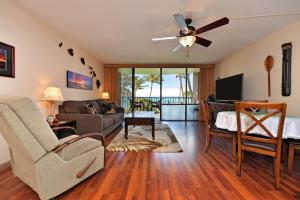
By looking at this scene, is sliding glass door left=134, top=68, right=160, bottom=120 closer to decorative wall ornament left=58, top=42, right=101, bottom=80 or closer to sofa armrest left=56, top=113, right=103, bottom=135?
decorative wall ornament left=58, top=42, right=101, bottom=80

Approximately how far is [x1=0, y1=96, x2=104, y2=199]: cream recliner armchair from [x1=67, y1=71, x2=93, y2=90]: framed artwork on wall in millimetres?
2750

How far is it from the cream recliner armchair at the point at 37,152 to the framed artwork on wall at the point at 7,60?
1220 millimetres

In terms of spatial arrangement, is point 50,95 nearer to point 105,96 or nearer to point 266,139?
point 266,139

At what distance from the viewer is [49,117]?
319 cm

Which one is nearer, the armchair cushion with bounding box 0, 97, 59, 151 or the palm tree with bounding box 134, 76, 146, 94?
the armchair cushion with bounding box 0, 97, 59, 151

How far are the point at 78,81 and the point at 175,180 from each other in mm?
3836

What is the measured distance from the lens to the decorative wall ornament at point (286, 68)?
10.9ft

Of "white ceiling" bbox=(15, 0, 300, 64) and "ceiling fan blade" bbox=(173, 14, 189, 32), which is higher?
"white ceiling" bbox=(15, 0, 300, 64)

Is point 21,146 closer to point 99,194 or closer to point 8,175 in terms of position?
point 99,194

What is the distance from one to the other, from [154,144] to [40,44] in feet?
9.37

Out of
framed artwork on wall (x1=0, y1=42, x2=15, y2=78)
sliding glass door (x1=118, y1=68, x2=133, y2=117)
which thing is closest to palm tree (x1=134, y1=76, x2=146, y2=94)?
sliding glass door (x1=118, y1=68, x2=133, y2=117)

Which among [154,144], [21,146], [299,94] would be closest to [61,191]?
[21,146]

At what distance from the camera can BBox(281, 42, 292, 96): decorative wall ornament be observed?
3.32 metres

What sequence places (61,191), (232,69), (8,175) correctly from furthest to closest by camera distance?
(232,69) < (8,175) < (61,191)
